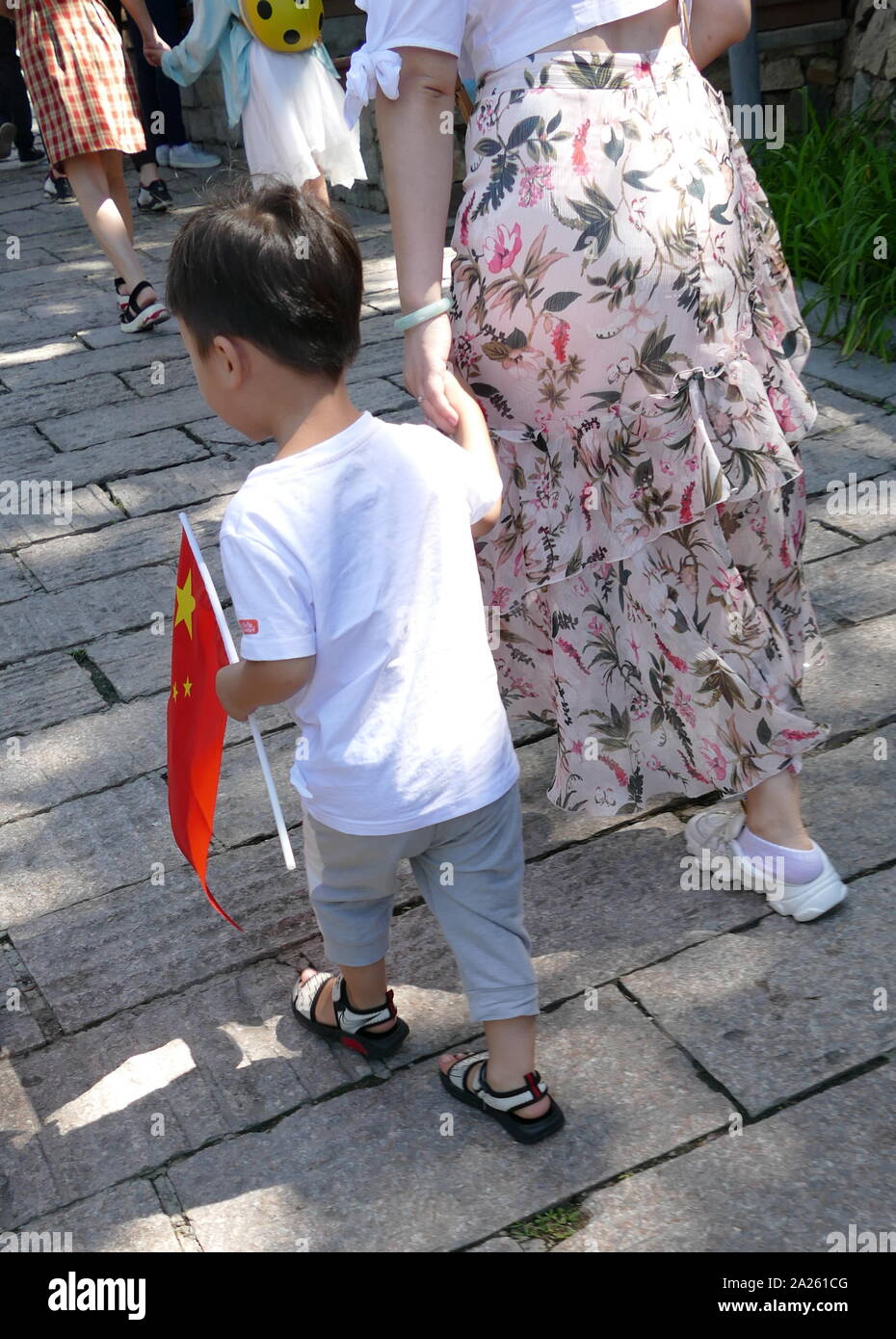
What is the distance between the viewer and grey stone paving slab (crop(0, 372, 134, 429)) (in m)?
4.98

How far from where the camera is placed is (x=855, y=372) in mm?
4379

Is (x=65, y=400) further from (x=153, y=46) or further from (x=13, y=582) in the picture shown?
(x=153, y=46)

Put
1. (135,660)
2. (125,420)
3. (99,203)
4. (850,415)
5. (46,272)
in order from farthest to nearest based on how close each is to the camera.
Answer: (46,272), (99,203), (125,420), (850,415), (135,660)

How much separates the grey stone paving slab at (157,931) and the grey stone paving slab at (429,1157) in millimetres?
411

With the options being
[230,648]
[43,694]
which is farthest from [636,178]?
[43,694]

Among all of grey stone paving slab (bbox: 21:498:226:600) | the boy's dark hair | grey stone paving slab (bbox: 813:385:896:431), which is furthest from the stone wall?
the boy's dark hair

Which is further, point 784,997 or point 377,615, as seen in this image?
point 784,997

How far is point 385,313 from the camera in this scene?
5527mm

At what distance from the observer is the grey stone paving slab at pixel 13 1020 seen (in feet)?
7.32

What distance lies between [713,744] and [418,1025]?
26.4 inches

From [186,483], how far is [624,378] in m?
2.48

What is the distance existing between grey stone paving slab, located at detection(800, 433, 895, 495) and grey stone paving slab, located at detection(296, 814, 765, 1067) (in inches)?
Result: 61.8

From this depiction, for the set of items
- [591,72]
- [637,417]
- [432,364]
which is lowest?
[637,417]
